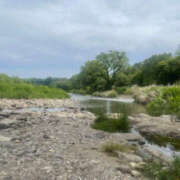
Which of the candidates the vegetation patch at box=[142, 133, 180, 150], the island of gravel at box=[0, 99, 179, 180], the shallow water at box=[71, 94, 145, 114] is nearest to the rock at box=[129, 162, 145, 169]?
the island of gravel at box=[0, 99, 179, 180]

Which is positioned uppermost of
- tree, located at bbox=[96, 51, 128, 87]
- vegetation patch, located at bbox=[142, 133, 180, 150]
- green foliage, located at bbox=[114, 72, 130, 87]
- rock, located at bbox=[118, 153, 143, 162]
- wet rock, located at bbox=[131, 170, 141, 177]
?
tree, located at bbox=[96, 51, 128, 87]

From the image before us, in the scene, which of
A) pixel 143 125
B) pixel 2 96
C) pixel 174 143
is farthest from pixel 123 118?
pixel 2 96

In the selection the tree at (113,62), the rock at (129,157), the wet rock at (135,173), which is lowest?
the rock at (129,157)

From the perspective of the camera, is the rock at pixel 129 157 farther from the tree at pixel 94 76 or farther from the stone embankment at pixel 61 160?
the tree at pixel 94 76

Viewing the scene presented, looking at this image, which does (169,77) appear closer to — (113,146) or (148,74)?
(148,74)

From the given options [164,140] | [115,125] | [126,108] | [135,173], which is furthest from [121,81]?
[135,173]

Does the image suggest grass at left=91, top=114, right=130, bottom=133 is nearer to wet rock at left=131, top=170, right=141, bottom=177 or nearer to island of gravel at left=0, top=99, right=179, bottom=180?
island of gravel at left=0, top=99, right=179, bottom=180

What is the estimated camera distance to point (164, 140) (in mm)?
5902

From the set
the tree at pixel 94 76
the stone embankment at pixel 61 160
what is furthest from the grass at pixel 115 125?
the tree at pixel 94 76

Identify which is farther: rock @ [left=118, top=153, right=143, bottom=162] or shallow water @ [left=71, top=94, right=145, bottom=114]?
shallow water @ [left=71, top=94, right=145, bottom=114]

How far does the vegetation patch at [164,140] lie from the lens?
5.45m

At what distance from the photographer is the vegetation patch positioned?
17.9ft

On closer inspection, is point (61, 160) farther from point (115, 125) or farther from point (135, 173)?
point (115, 125)

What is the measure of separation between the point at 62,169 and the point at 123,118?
14.4 ft
